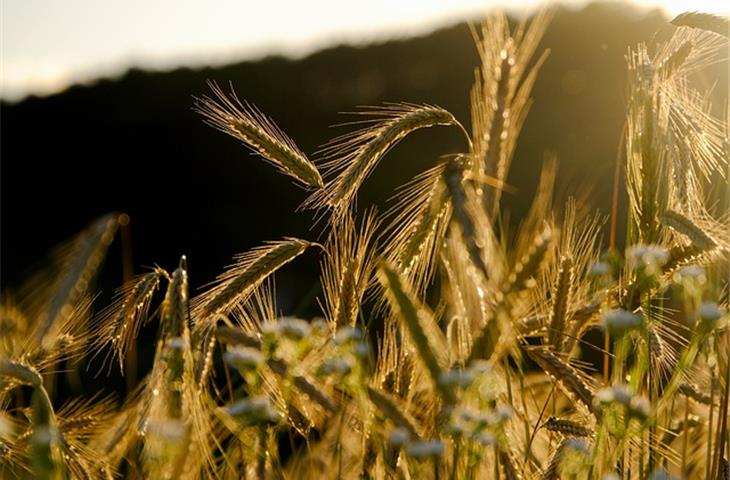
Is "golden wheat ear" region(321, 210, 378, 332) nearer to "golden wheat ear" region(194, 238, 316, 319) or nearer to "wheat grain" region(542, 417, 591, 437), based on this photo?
"golden wheat ear" region(194, 238, 316, 319)

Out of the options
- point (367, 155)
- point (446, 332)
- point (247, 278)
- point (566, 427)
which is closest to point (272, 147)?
point (367, 155)

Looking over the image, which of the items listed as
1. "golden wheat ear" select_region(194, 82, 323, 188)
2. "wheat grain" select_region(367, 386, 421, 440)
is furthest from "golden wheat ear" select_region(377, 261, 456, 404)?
"golden wheat ear" select_region(194, 82, 323, 188)

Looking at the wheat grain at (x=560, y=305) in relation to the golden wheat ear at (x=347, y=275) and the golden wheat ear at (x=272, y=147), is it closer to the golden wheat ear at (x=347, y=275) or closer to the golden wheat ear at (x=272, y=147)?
the golden wheat ear at (x=347, y=275)

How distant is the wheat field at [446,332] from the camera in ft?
5.70

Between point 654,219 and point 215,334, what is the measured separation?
37.1 inches

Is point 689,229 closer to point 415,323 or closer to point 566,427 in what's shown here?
point 566,427

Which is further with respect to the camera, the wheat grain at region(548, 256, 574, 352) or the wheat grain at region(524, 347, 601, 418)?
the wheat grain at region(548, 256, 574, 352)

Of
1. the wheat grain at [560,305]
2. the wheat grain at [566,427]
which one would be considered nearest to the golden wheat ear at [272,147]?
the wheat grain at [560,305]

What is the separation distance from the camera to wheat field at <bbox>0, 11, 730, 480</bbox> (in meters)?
1.74

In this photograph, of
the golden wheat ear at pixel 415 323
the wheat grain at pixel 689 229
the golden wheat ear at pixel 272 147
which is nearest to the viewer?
the golden wheat ear at pixel 415 323

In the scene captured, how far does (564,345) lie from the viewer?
2316 millimetres

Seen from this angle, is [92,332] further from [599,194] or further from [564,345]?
[599,194]

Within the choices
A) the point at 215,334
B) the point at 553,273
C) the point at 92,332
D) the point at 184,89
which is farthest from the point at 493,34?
the point at 184,89

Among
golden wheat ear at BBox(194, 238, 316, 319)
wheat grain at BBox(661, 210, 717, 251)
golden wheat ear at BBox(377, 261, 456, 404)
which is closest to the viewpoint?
golden wheat ear at BBox(377, 261, 456, 404)
